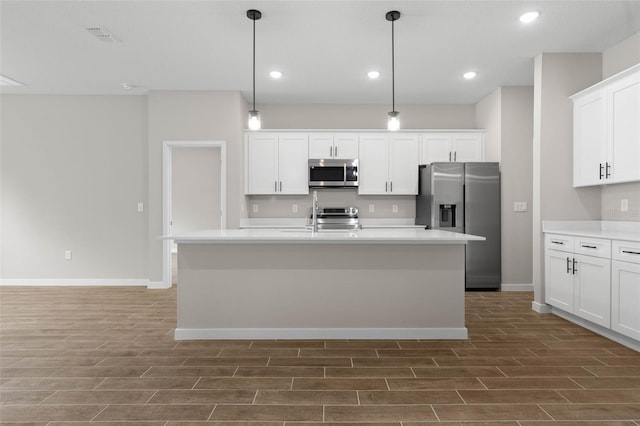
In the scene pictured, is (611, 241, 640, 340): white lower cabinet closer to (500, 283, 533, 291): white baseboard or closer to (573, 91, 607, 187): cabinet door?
(573, 91, 607, 187): cabinet door

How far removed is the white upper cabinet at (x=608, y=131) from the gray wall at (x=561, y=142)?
0.28ft

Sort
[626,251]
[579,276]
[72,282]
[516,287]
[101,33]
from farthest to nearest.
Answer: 1. [72,282]
2. [516,287]
3. [101,33]
4. [579,276]
5. [626,251]

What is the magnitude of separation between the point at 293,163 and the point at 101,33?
9.39 feet

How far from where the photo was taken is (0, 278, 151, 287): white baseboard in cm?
557

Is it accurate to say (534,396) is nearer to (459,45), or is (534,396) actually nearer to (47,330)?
(459,45)

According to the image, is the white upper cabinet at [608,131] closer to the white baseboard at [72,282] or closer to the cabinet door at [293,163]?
the cabinet door at [293,163]

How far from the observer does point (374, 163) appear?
18.8ft

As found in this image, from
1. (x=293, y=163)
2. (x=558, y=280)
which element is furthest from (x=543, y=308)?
(x=293, y=163)

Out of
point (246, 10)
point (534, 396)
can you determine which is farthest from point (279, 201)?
point (534, 396)

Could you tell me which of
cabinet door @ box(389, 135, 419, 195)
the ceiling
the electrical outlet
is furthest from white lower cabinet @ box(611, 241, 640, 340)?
cabinet door @ box(389, 135, 419, 195)

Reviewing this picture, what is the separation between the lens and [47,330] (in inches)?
138

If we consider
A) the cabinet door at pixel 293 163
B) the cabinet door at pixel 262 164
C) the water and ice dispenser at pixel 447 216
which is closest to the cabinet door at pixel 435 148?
the water and ice dispenser at pixel 447 216

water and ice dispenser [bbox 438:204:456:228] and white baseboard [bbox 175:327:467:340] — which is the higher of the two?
water and ice dispenser [bbox 438:204:456:228]

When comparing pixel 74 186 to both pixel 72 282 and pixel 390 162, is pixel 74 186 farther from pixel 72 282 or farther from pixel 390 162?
pixel 390 162
